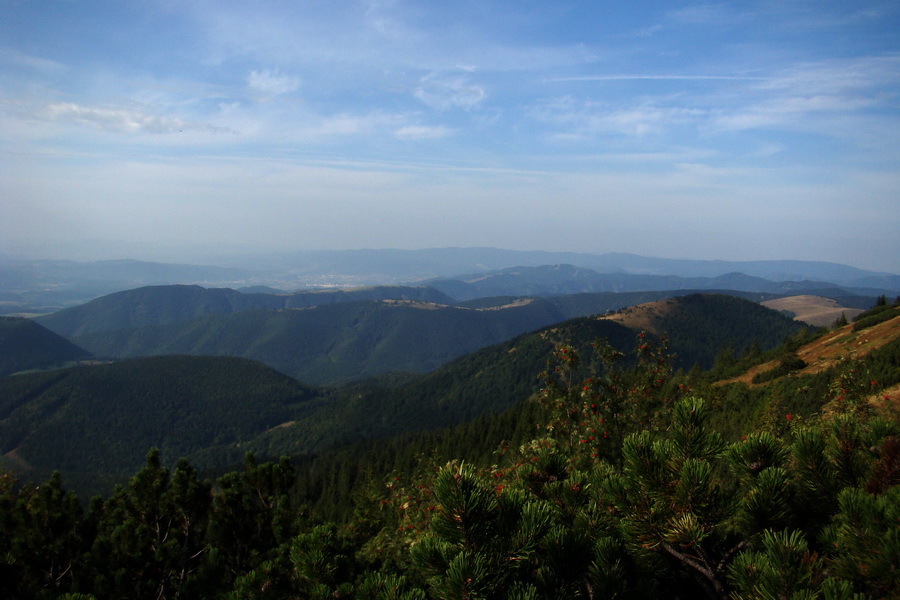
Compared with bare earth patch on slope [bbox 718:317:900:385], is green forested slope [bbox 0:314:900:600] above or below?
above

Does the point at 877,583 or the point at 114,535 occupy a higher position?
the point at 877,583

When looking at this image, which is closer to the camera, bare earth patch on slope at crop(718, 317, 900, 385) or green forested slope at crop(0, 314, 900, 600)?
green forested slope at crop(0, 314, 900, 600)

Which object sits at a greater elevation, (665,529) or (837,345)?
(665,529)

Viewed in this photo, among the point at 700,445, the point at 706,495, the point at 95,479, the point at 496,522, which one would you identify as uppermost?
the point at 700,445

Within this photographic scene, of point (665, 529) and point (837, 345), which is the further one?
point (837, 345)

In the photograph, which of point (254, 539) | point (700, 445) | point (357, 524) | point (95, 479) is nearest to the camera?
point (700, 445)

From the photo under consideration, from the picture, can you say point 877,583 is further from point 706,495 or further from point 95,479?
point 95,479

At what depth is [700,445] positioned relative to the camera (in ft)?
13.9

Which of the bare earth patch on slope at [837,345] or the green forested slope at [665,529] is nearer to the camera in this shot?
the green forested slope at [665,529]

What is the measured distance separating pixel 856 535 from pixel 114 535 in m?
12.2

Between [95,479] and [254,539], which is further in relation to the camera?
[95,479]

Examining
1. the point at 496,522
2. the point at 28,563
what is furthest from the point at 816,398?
the point at 28,563

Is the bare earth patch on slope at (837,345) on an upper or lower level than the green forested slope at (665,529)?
lower

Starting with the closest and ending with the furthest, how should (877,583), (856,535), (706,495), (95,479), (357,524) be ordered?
(877,583) → (856,535) → (706,495) → (357,524) → (95,479)
